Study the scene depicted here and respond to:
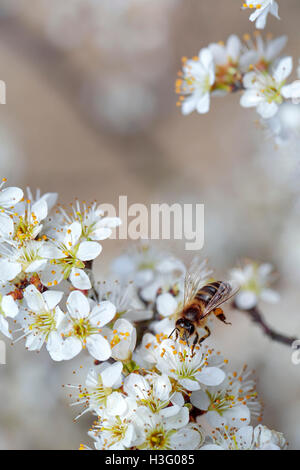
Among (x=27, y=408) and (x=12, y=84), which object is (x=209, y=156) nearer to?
(x=12, y=84)

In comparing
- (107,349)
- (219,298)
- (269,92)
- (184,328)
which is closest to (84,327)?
(107,349)

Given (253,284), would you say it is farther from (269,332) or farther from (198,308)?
(198,308)

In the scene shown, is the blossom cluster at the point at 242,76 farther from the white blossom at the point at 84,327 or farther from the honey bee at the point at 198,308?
the white blossom at the point at 84,327

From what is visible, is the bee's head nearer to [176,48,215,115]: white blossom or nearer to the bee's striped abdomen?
the bee's striped abdomen

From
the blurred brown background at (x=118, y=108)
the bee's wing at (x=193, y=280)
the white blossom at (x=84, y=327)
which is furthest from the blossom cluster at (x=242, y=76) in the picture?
the blurred brown background at (x=118, y=108)

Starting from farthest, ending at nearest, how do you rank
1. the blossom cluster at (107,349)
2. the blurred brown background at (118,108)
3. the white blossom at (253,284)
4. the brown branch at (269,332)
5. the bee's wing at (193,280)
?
the blurred brown background at (118,108)
the white blossom at (253,284)
the brown branch at (269,332)
the bee's wing at (193,280)
the blossom cluster at (107,349)
